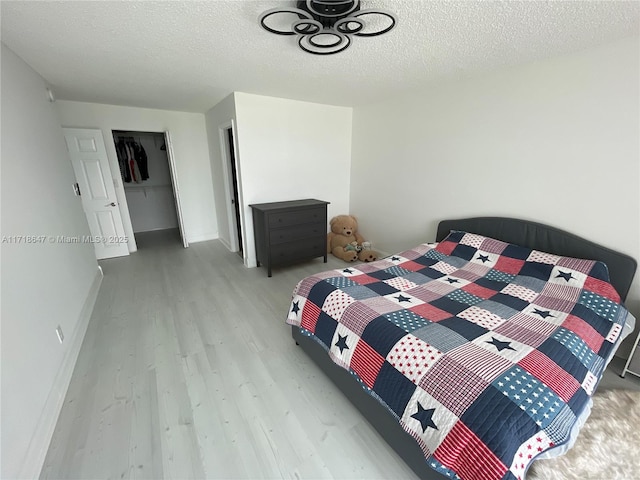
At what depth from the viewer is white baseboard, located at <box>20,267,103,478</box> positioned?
125 cm

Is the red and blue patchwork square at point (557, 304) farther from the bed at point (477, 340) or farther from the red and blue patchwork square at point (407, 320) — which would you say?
the red and blue patchwork square at point (407, 320)

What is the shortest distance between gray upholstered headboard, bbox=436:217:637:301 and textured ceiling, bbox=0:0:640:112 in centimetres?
134

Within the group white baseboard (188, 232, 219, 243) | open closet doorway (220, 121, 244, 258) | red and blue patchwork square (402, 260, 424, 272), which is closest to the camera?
red and blue patchwork square (402, 260, 424, 272)

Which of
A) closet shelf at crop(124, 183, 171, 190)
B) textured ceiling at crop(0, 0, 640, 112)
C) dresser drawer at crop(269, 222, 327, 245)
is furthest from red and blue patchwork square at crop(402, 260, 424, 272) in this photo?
closet shelf at crop(124, 183, 171, 190)

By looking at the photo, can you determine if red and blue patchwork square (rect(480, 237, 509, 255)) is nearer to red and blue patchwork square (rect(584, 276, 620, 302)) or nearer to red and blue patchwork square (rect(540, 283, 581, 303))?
red and blue patchwork square (rect(540, 283, 581, 303))

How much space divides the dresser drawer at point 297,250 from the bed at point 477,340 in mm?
1412

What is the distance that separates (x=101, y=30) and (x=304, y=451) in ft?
8.84

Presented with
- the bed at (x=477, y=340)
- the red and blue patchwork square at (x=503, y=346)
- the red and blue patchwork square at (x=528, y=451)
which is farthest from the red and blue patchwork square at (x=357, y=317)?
the red and blue patchwork square at (x=528, y=451)

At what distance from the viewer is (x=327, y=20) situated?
4.74 feet

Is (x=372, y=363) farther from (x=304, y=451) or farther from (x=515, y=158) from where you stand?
(x=515, y=158)

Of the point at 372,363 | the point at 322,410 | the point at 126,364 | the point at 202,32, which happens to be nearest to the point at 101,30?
the point at 202,32

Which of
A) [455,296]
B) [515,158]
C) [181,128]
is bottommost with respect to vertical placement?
[455,296]

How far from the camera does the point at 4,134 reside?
1627 mm

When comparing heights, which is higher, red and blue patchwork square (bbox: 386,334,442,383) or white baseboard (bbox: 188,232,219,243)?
red and blue patchwork square (bbox: 386,334,442,383)
